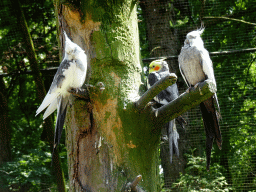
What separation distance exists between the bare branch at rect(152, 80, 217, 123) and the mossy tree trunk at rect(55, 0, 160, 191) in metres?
0.16

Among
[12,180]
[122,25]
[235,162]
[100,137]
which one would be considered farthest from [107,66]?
[235,162]

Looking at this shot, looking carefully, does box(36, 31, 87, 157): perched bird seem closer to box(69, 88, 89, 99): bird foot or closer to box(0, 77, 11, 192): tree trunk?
box(69, 88, 89, 99): bird foot

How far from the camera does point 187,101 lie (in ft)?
6.17

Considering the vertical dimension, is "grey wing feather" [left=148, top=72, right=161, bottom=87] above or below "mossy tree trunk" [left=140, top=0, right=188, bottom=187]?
below

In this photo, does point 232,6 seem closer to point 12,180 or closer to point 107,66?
point 107,66

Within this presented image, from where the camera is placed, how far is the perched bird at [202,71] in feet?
7.43

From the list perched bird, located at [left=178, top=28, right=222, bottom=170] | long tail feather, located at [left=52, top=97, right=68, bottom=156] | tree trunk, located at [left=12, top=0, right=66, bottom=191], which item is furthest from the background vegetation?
long tail feather, located at [left=52, top=97, right=68, bottom=156]

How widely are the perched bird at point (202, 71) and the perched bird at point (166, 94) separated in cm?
30

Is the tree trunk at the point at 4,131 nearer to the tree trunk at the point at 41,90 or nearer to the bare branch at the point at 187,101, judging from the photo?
the tree trunk at the point at 41,90

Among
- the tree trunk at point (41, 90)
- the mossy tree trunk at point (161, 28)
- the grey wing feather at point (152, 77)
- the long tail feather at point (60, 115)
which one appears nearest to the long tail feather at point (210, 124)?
the long tail feather at point (60, 115)

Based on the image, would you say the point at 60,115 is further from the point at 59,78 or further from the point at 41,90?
the point at 41,90

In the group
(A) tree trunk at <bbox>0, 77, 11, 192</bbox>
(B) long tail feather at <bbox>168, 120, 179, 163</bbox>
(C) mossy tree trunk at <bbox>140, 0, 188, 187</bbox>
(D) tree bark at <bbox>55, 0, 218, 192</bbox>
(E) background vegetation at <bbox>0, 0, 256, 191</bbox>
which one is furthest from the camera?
Answer: (C) mossy tree trunk at <bbox>140, 0, 188, 187</bbox>

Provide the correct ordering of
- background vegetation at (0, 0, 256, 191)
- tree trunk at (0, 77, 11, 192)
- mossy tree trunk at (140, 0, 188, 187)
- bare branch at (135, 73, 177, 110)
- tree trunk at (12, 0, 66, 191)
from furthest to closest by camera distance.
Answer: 1. mossy tree trunk at (140, 0, 188, 187)
2. tree trunk at (0, 77, 11, 192)
3. background vegetation at (0, 0, 256, 191)
4. tree trunk at (12, 0, 66, 191)
5. bare branch at (135, 73, 177, 110)

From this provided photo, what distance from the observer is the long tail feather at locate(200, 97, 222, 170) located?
222 cm
